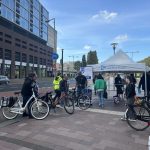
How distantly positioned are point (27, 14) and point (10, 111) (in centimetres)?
7714

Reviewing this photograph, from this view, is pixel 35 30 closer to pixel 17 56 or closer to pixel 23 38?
pixel 23 38

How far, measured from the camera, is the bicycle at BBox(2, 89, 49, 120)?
366 inches

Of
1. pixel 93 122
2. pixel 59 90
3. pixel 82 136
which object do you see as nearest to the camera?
pixel 82 136

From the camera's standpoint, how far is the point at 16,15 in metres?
74.9

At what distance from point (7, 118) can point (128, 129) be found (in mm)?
4103

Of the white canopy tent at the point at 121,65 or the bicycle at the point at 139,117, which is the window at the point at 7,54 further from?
the bicycle at the point at 139,117

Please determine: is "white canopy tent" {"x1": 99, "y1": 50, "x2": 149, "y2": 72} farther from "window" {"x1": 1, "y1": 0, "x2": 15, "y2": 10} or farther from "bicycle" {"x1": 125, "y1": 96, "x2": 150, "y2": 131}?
"window" {"x1": 1, "y1": 0, "x2": 15, "y2": 10}

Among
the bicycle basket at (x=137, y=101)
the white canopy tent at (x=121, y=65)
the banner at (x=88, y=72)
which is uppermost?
the white canopy tent at (x=121, y=65)

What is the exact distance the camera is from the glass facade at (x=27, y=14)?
69375 mm

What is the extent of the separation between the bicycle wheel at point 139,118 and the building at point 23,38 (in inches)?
2331

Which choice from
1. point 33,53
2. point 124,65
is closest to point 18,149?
point 124,65

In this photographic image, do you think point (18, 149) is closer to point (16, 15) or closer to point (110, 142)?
point (110, 142)

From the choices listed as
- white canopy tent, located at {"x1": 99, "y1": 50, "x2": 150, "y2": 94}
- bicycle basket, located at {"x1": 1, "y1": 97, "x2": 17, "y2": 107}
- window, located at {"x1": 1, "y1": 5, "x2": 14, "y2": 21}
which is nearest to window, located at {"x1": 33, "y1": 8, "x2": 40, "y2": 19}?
window, located at {"x1": 1, "y1": 5, "x2": 14, "y2": 21}

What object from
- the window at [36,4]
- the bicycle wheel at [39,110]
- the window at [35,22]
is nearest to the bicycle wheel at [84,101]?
the bicycle wheel at [39,110]
